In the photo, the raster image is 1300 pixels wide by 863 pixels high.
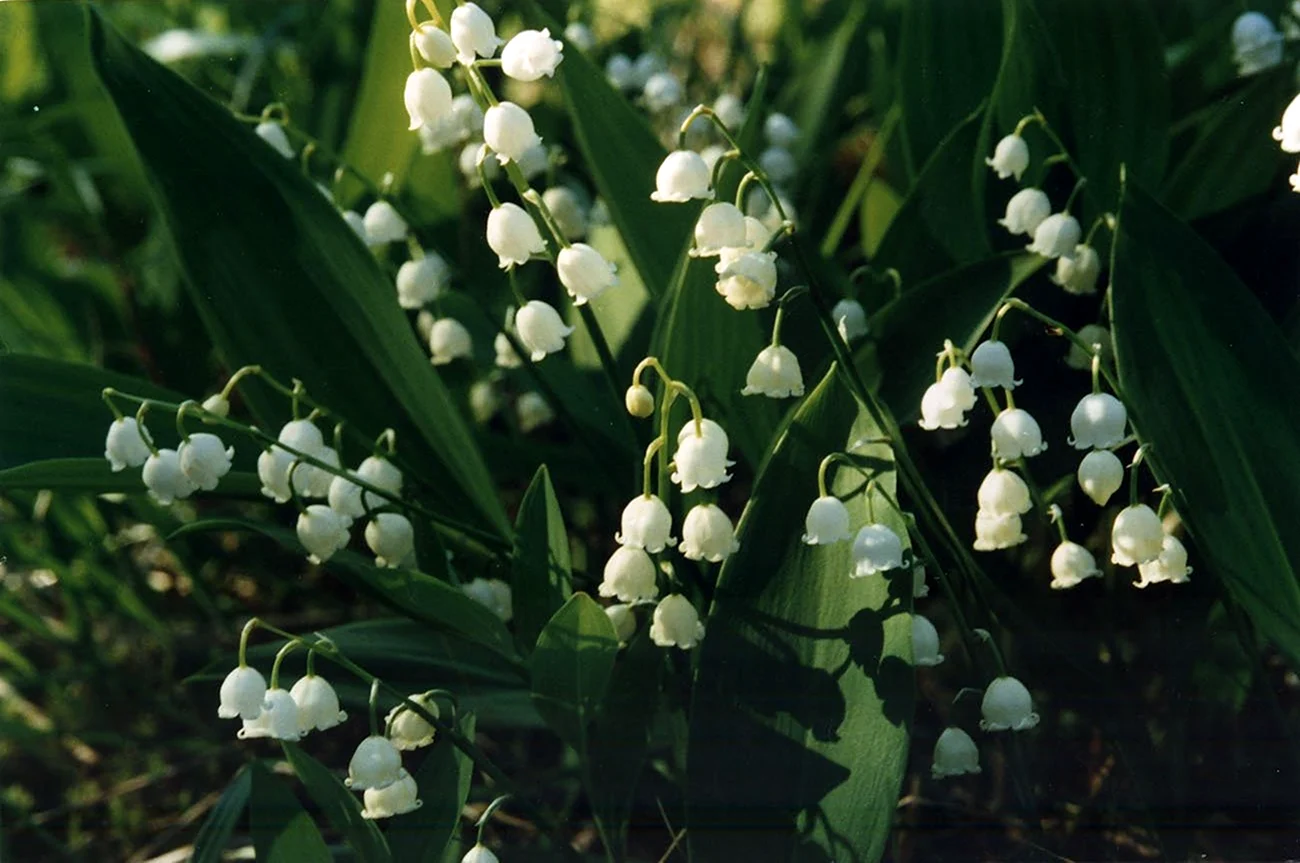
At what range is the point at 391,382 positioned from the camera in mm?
1089

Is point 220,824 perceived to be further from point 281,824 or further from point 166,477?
point 166,477

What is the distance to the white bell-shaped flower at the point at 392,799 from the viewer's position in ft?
2.85

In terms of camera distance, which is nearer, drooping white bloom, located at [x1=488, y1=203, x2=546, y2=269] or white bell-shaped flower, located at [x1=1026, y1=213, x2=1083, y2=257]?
drooping white bloom, located at [x1=488, y1=203, x2=546, y2=269]

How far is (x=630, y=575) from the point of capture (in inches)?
33.3

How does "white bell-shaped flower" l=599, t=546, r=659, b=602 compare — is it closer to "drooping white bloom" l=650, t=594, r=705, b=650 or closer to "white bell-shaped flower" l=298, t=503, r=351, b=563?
"drooping white bloom" l=650, t=594, r=705, b=650

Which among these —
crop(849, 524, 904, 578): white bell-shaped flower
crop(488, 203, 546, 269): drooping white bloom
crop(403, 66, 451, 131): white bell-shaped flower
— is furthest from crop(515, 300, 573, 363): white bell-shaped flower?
crop(849, 524, 904, 578): white bell-shaped flower

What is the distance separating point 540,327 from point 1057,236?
1.30ft

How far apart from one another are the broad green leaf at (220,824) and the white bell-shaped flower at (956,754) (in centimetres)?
50

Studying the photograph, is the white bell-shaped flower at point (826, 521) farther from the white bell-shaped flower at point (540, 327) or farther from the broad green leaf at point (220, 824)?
the broad green leaf at point (220, 824)

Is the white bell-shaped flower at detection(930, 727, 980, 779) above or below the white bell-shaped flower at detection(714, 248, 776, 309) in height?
below

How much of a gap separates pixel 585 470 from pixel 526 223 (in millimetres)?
419

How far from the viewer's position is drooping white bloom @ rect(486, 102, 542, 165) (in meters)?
0.81

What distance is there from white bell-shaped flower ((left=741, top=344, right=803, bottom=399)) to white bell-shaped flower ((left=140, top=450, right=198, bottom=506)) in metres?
0.40

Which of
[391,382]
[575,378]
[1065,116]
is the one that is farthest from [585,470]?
[1065,116]
